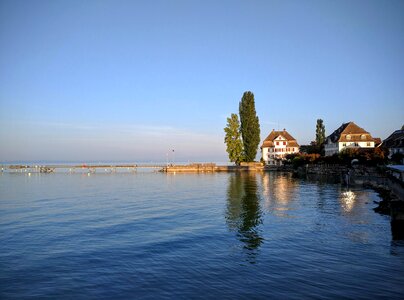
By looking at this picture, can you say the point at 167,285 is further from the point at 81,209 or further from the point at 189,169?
the point at 189,169

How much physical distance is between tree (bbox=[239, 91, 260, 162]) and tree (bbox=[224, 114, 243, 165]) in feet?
11.2

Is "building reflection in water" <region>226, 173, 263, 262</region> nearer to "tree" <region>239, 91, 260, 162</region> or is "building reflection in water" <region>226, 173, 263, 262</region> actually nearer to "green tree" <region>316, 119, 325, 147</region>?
"tree" <region>239, 91, 260, 162</region>

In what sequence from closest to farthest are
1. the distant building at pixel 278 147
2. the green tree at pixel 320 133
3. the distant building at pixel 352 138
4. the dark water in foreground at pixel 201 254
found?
the dark water in foreground at pixel 201 254
the distant building at pixel 352 138
the green tree at pixel 320 133
the distant building at pixel 278 147

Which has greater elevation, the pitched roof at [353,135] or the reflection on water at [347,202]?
the pitched roof at [353,135]

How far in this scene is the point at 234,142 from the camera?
114688 mm

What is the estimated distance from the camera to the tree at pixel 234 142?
115 m

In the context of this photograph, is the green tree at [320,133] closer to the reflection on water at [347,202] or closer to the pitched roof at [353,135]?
the pitched roof at [353,135]

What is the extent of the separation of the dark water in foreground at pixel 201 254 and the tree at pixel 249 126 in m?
75.1

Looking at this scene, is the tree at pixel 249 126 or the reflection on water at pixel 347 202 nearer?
the reflection on water at pixel 347 202

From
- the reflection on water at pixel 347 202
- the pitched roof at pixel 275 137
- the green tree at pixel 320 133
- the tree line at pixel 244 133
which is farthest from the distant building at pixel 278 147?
the reflection on water at pixel 347 202

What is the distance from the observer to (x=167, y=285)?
14711 mm

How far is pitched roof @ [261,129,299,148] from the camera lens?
424ft

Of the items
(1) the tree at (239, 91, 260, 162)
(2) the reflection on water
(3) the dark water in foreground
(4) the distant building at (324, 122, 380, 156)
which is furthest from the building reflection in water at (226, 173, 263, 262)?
(4) the distant building at (324, 122, 380, 156)

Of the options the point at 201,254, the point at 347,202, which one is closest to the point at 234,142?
the point at 347,202
